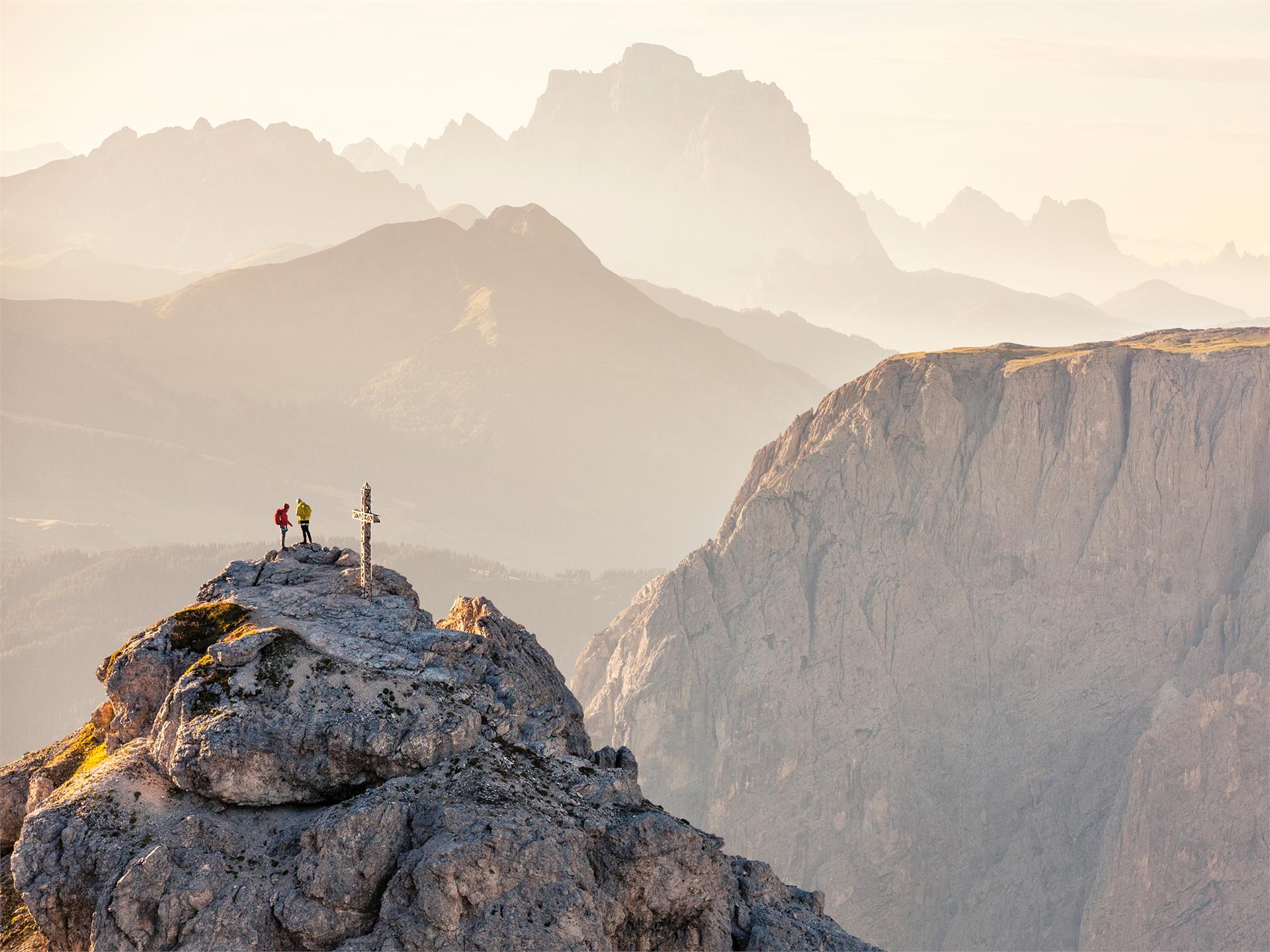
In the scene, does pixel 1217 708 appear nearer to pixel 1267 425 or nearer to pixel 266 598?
pixel 1267 425

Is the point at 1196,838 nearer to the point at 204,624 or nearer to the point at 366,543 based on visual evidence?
the point at 366,543

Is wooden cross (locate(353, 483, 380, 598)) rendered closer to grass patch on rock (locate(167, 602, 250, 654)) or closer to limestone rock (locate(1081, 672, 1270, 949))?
grass patch on rock (locate(167, 602, 250, 654))

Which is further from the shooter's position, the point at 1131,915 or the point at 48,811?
the point at 1131,915

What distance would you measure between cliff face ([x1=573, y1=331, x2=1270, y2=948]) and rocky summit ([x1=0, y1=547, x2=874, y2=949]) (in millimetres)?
71281

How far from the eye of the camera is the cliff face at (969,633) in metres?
106

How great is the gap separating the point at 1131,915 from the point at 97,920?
287 ft

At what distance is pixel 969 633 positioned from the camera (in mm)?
116312

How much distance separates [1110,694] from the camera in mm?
109688

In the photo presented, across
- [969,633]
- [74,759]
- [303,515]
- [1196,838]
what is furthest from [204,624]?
[969,633]

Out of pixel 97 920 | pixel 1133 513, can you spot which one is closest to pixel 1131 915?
pixel 1133 513

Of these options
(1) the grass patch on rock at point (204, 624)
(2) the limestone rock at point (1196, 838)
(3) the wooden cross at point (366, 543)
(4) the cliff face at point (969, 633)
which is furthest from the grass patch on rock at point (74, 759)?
(2) the limestone rock at point (1196, 838)

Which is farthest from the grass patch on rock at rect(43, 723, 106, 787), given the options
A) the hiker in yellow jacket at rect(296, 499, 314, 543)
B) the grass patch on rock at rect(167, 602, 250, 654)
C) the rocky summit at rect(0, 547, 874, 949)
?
the hiker in yellow jacket at rect(296, 499, 314, 543)

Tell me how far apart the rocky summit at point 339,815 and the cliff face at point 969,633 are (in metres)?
71.3

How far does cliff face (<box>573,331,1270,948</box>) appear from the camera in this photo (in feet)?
349
